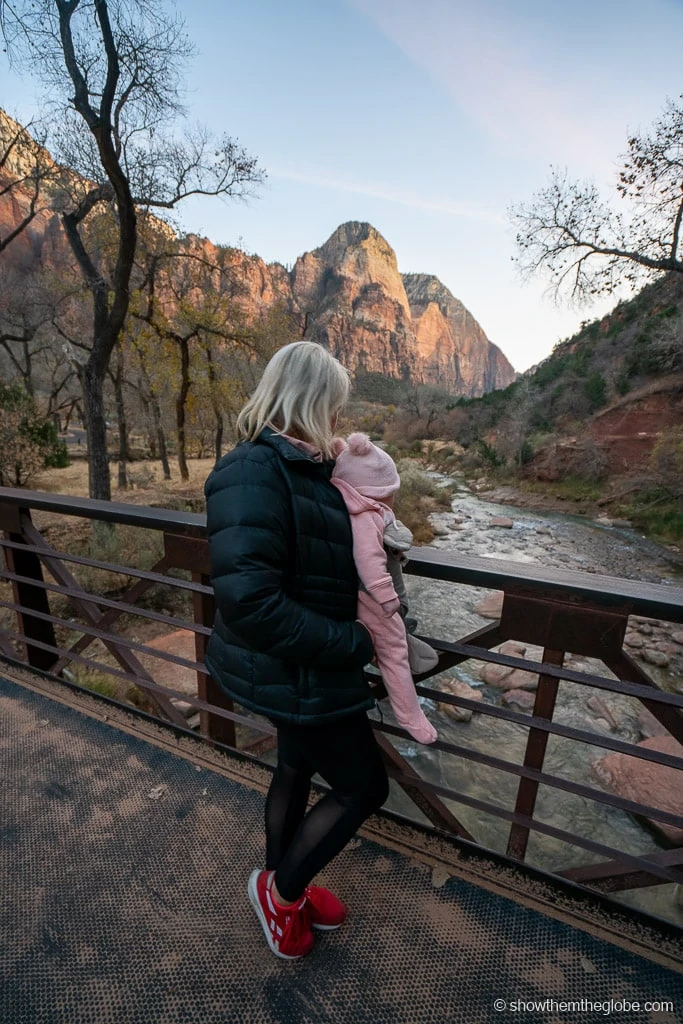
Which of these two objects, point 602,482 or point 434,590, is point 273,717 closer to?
point 434,590

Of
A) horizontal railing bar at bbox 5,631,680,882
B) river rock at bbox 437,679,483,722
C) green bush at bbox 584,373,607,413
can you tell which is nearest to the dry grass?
river rock at bbox 437,679,483,722

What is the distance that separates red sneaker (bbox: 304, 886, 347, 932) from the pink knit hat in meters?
1.25

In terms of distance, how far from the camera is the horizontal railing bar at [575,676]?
1.31 m

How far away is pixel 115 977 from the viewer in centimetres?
132

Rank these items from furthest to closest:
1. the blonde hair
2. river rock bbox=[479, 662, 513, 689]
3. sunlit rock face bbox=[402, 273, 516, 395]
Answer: sunlit rock face bbox=[402, 273, 516, 395] < river rock bbox=[479, 662, 513, 689] < the blonde hair

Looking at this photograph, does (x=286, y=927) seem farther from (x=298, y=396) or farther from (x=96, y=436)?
(x=96, y=436)

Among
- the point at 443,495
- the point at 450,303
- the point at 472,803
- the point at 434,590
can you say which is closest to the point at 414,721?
the point at 472,803

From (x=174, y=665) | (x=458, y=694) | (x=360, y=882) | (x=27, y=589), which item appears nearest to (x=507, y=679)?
(x=458, y=694)

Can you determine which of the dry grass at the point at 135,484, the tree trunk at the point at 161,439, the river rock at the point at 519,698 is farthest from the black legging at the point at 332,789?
the tree trunk at the point at 161,439

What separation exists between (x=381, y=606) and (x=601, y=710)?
615cm

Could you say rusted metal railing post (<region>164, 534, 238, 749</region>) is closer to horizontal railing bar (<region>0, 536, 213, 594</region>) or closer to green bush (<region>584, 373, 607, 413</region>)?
horizontal railing bar (<region>0, 536, 213, 594</region>)

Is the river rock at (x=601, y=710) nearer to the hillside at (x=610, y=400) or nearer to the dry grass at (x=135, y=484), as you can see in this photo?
the dry grass at (x=135, y=484)

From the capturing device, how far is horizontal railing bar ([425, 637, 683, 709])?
1.31m

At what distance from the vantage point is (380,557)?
3.84 ft
